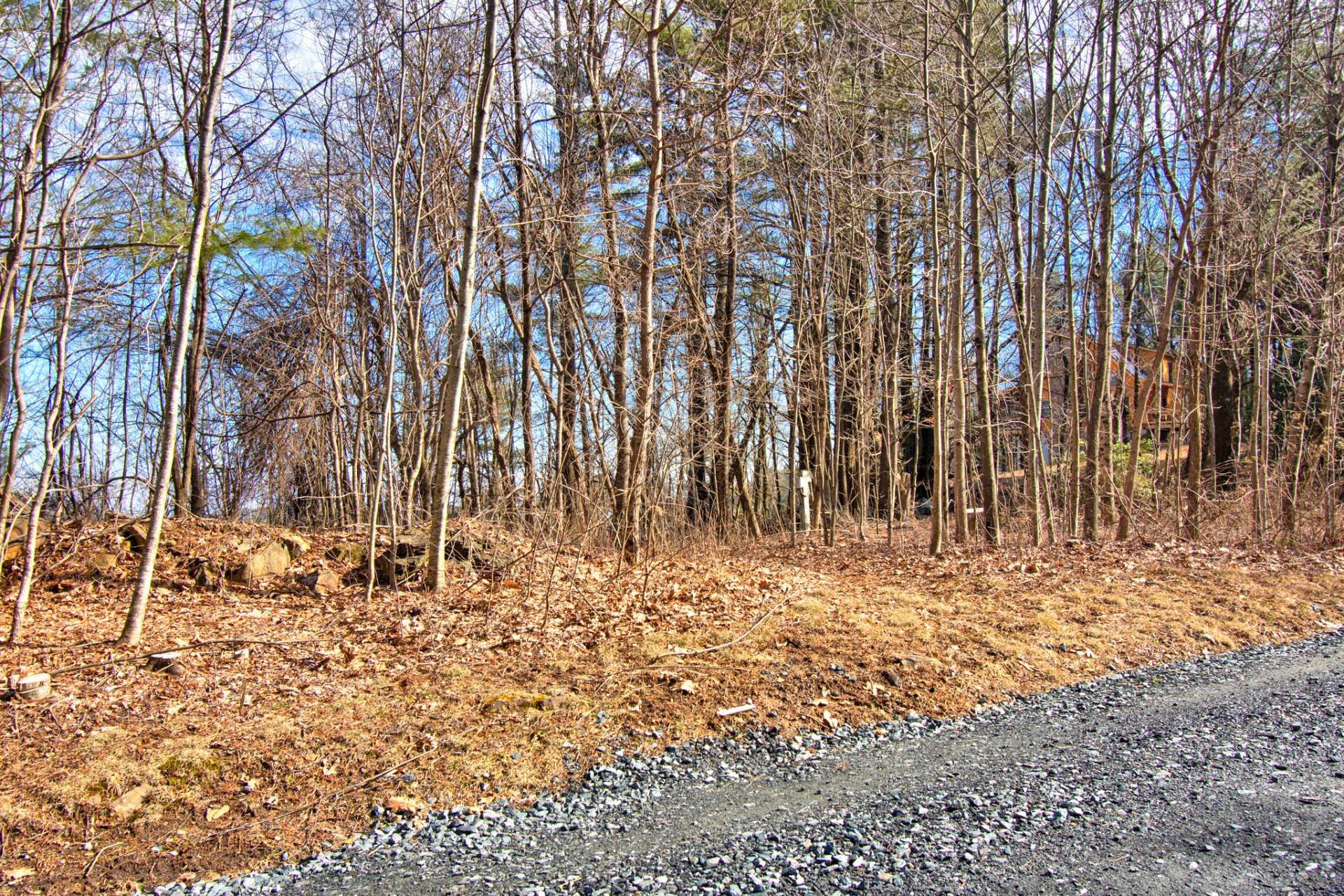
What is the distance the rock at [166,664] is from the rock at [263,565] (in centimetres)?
247

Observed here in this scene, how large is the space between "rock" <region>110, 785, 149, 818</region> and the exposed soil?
2cm

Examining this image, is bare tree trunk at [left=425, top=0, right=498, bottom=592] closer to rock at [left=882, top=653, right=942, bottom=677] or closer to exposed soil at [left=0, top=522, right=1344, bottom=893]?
exposed soil at [left=0, top=522, right=1344, bottom=893]

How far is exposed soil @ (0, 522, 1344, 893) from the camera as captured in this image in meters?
3.43

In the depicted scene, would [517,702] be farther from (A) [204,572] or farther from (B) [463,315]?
(A) [204,572]

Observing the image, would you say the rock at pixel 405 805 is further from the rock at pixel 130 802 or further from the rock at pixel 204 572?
the rock at pixel 204 572

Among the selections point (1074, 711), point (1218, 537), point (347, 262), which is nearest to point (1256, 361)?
point (1218, 537)

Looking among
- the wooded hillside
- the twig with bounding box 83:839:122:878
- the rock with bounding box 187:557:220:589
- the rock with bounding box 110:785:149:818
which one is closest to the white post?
the wooded hillside

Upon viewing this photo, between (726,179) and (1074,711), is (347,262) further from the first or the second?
(1074,711)

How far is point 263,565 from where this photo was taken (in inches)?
292

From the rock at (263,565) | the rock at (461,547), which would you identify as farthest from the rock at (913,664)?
the rock at (263,565)

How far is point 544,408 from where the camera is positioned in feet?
44.4

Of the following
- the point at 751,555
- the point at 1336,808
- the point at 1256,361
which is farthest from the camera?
the point at 751,555

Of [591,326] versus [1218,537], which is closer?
[1218,537]

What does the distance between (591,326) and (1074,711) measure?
8.77m
